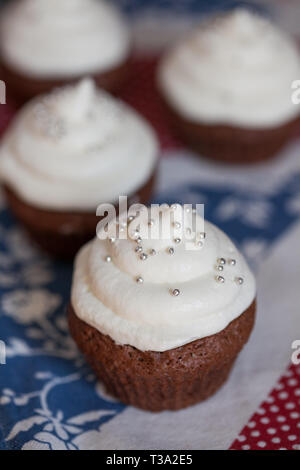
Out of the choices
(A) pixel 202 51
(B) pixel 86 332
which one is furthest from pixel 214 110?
(B) pixel 86 332

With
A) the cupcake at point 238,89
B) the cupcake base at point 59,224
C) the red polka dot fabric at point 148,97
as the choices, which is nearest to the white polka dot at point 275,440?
the cupcake base at point 59,224

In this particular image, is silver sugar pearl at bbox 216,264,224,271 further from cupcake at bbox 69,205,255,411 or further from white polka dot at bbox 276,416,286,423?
white polka dot at bbox 276,416,286,423

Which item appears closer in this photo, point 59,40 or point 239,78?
point 239,78

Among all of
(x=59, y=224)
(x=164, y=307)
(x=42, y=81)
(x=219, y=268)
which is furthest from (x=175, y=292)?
(x=42, y=81)

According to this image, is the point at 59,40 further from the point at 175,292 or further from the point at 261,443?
the point at 261,443

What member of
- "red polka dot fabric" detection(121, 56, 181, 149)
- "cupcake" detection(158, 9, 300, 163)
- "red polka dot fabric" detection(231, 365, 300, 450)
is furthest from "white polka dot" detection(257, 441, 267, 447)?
"red polka dot fabric" detection(121, 56, 181, 149)

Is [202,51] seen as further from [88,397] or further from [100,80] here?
[88,397]

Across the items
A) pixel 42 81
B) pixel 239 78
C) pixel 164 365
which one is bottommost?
pixel 164 365
